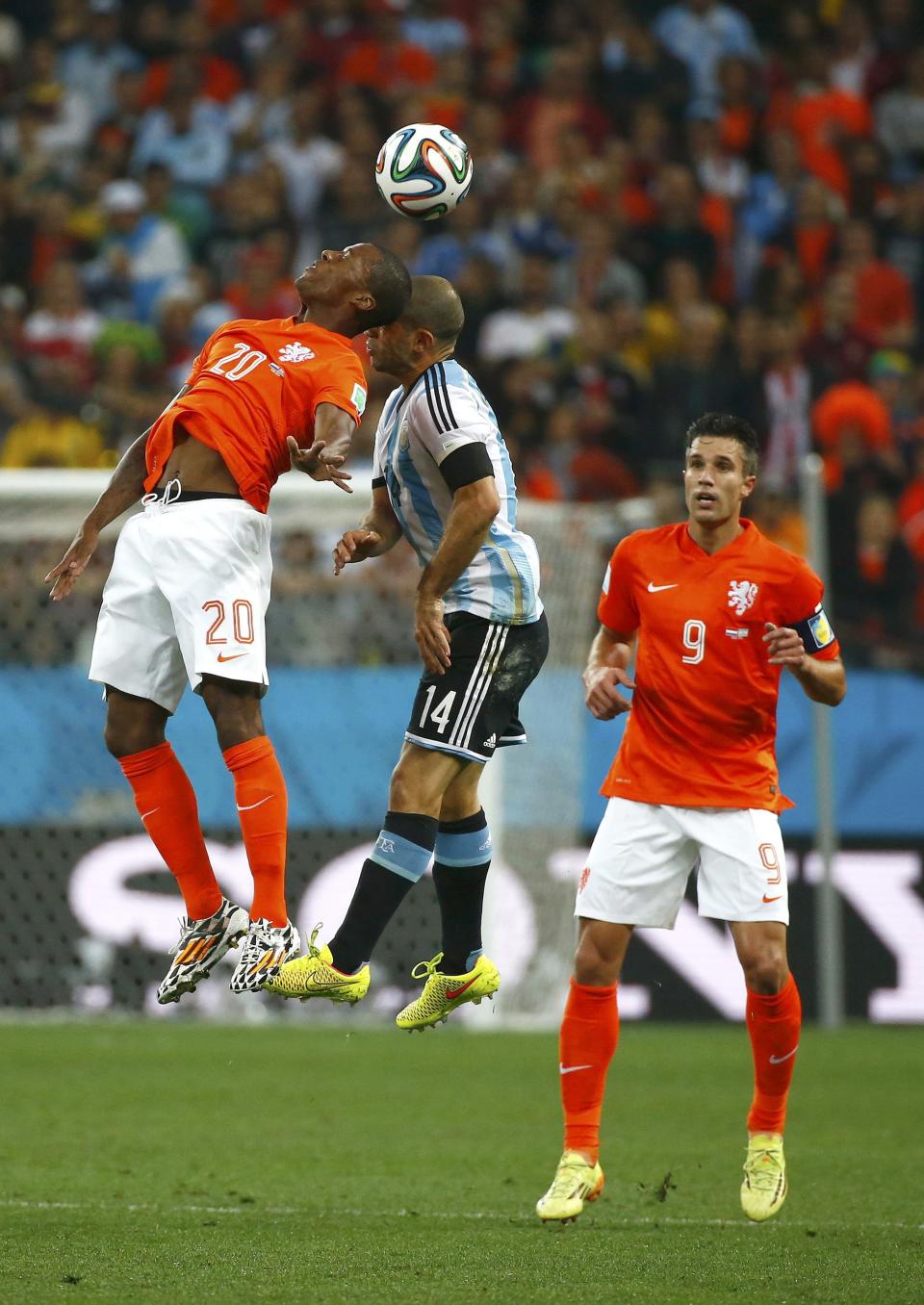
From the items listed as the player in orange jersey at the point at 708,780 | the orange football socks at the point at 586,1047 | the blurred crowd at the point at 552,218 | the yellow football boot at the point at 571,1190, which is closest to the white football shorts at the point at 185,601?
the player in orange jersey at the point at 708,780

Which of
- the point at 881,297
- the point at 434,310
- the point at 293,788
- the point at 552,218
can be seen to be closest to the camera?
the point at 434,310

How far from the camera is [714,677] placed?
6.46 metres

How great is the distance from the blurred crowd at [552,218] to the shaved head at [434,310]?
530 cm

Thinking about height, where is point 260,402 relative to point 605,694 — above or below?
above

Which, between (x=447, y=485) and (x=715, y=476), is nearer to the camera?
(x=447, y=485)

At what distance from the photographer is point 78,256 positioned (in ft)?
50.1

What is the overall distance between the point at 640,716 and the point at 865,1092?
3.44 m

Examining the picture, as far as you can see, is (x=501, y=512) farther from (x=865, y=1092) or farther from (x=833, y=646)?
(x=865, y=1092)

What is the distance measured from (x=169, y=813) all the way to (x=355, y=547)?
3.39 ft

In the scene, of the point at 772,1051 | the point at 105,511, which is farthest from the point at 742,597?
the point at 105,511

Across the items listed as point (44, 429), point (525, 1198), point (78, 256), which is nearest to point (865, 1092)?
point (525, 1198)

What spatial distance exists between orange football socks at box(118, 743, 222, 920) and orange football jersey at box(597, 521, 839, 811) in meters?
1.33

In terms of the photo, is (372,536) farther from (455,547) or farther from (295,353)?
(295,353)

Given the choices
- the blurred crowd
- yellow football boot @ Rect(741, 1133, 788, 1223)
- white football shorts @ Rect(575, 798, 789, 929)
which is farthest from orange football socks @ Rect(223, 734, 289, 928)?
the blurred crowd
